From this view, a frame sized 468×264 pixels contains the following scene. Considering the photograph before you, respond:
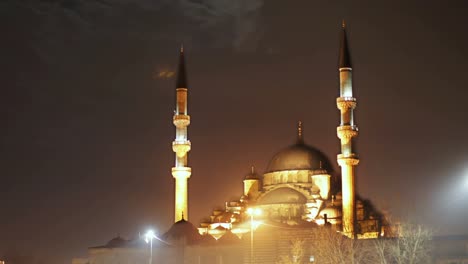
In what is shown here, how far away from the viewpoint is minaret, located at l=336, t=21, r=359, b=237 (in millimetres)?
54375

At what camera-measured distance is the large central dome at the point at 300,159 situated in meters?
63.8

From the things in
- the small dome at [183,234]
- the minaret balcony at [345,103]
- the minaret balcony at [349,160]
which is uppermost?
the minaret balcony at [345,103]

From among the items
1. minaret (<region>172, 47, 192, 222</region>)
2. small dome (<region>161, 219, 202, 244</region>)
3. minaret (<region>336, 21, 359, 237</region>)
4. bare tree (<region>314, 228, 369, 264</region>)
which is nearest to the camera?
bare tree (<region>314, 228, 369, 264</region>)

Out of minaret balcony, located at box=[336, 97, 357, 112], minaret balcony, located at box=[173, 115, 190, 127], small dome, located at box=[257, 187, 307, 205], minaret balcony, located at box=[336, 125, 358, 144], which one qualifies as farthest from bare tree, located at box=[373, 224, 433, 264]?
minaret balcony, located at box=[173, 115, 190, 127]

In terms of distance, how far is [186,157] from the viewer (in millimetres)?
60125

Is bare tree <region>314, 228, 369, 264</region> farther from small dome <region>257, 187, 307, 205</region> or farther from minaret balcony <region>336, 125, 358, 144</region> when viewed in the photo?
A: small dome <region>257, 187, 307, 205</region>

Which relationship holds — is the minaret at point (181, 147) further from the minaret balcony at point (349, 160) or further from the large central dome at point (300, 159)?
the minaret balcony at point (349, 160)

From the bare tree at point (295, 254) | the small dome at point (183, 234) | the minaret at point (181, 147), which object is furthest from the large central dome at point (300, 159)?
the bare tree at point (295, 254)

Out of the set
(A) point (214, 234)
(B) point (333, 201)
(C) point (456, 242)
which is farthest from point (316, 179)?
(C) point (456, 242)

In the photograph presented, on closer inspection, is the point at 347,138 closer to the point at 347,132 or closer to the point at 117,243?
the point at 347,132

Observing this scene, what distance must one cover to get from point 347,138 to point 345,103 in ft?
6.40

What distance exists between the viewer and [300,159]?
64.1 m

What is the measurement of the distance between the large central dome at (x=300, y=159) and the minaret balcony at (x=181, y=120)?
770 cm

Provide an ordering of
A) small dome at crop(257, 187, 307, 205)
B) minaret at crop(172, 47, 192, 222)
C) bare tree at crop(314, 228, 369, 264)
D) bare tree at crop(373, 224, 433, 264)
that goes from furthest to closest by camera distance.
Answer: small dome at crop(257, 187, 307, 205), minaret at crop(172, 47, 192, 222), bare tree at crop(314, 228, 369, 264), bare tree at crop(373, 224, 433, 264)
